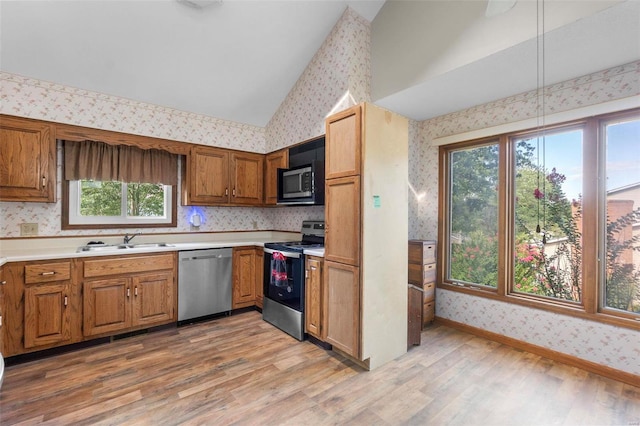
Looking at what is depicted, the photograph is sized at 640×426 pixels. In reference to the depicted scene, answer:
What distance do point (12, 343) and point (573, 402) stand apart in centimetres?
440

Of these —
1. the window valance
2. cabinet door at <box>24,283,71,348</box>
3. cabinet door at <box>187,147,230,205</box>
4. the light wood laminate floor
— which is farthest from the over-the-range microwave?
cabinet door at <box>24,283,71,348</box>

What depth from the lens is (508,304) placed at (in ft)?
10.1

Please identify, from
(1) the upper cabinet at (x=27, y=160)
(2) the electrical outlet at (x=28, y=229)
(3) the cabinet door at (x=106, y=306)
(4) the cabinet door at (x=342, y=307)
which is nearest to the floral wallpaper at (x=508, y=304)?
(4) the cabinet door at (x=342, y=307)

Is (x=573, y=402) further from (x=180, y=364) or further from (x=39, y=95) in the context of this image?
(x=39, y=95)

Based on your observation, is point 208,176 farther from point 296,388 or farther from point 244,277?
point 296,388

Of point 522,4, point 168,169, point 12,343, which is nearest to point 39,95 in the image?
point 168,169

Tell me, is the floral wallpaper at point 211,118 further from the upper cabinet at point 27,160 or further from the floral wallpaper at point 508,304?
the floral wallpaper at point 508,304

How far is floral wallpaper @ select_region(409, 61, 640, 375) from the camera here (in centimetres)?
242

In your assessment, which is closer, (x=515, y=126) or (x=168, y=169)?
(x=515, y=126)

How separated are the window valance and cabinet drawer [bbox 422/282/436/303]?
132 inches

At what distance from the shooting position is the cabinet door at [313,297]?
2.90 meters

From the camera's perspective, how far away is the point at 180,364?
102 inches

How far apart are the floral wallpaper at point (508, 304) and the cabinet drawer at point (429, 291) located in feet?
0.36

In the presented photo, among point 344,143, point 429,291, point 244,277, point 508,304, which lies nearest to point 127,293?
point 244,277
